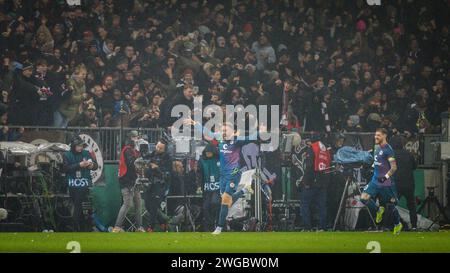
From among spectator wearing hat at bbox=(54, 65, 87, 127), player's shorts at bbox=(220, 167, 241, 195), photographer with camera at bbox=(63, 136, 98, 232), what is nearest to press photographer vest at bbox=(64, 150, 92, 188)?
photographer with camera at bbox=(63, 136, 98, 232)

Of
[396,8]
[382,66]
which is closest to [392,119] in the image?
[382,66]

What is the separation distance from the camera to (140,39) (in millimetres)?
20094

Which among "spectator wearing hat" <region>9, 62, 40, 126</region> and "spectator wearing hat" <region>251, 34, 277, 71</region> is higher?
"spectator wearing hat" <region>251, 34, 277, 71</region>

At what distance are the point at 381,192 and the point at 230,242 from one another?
423cm

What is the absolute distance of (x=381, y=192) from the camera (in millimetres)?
19391

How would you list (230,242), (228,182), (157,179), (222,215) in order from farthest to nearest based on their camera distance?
(157,179) < (228,182) < (222,215) < (230,242)

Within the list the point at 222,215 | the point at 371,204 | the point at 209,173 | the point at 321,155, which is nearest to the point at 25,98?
the point at 209,173

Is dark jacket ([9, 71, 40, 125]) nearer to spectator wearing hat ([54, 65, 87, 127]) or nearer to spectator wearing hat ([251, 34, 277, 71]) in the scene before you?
spectator wearing hat ([54, 65, 87, 127])

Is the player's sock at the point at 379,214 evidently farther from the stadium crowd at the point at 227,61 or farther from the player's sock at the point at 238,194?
the player's sock at the point at 238,194

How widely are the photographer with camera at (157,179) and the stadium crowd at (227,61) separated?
59cm

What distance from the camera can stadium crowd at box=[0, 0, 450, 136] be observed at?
1934 centimetres

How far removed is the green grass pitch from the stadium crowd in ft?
8.28

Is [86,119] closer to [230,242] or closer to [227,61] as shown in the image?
[227,61]
